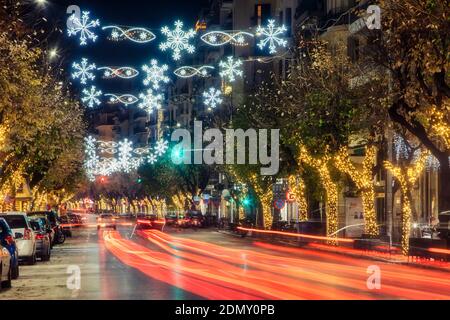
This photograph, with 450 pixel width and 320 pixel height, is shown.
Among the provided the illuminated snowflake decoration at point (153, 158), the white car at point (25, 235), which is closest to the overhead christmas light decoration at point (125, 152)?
the illuminated snowflake decoration at point (153, 158)

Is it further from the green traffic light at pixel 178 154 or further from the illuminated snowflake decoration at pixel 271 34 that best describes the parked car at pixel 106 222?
the illuminated snowflake decoration at pixel 271 34

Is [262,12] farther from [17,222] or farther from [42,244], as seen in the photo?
[17,222]

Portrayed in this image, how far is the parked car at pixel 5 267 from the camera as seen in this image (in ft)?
73.9

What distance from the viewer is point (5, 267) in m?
23.2

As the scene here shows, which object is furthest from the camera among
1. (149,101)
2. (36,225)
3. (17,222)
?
→ (149,101)

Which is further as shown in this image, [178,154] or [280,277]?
[178,154]

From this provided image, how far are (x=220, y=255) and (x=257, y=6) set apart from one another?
65.4 m

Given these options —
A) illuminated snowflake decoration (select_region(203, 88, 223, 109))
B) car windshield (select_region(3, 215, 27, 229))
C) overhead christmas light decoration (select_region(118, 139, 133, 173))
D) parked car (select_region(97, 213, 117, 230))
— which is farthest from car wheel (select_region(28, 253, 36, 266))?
overhead christmas light decoration (select_region(118, 139, 133, 173))

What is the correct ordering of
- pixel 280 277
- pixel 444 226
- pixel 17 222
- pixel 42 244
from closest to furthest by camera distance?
pixel 280 277
pixel 17 222
pixel 444 226
pixel 42 244

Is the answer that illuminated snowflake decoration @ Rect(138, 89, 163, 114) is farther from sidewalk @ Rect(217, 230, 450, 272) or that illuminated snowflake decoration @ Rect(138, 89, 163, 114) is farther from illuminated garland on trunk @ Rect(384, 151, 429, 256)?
illuminated garland on trunk @ Rect(384, 151, 429, 256)

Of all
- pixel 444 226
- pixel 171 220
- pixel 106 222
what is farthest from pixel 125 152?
pixel 444 226

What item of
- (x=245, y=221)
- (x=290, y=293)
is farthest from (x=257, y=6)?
(x=290, y=293)

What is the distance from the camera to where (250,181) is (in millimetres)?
70125

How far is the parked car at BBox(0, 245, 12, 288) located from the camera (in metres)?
22.5
